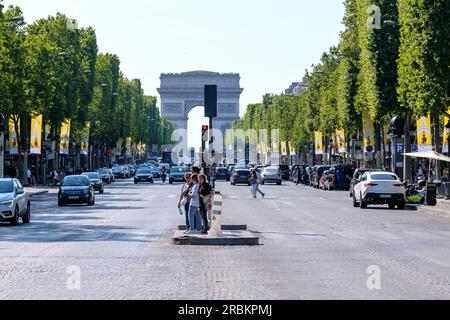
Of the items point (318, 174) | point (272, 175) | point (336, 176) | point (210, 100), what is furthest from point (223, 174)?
point (210, 100)

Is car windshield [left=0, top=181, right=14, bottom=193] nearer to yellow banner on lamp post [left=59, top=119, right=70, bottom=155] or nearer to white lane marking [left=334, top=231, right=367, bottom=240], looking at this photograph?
white lane marking [left=334, top=231, right=367, bottom=240]

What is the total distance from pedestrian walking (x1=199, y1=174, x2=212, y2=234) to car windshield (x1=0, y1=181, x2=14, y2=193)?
10.2 m

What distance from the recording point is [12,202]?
37438 millimetres

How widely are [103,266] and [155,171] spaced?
10944 cm

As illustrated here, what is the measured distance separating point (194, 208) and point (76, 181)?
89.5ft

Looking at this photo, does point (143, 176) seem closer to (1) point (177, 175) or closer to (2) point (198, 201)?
(1) point (177, 175)

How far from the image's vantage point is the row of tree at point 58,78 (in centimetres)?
7200

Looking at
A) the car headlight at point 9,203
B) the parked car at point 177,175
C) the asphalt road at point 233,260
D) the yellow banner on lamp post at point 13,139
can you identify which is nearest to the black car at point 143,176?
the parked car at point 177,175

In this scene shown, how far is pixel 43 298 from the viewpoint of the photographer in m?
15.6

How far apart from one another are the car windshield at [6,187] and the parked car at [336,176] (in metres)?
46.8
